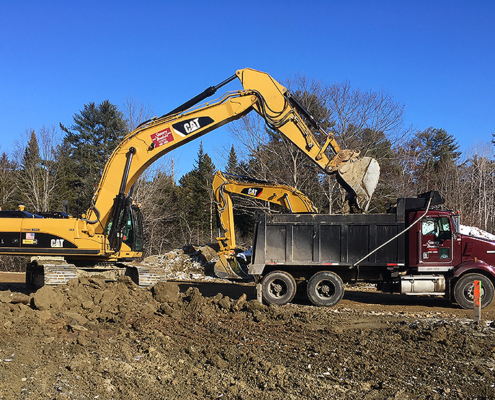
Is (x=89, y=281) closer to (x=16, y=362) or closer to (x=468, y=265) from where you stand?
(x=16, y=362)

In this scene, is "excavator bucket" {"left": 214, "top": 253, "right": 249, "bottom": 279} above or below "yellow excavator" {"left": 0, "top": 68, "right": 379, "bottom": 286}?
below

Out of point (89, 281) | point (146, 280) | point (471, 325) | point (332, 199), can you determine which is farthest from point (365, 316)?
point (332, 199)

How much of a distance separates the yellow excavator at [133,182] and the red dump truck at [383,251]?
3.05 feet

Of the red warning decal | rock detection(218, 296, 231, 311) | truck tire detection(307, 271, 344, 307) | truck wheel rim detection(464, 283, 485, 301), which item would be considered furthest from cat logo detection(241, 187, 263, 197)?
truck wheel rim detection(464, 283, 485, 301)

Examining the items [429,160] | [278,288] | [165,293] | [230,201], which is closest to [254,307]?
[278,288]

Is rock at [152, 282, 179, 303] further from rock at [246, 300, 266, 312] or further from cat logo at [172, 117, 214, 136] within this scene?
cat logo at [172, 117, 214, 136]

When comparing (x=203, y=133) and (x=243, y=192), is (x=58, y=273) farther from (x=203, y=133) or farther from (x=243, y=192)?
(x=243, y=192)

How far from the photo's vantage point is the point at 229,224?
1609cm

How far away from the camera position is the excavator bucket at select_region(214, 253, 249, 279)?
1523 centimetres

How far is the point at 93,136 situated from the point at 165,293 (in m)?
31.5

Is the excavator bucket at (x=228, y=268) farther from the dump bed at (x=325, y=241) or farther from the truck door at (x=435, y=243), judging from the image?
the truck door at (x=435, y=243)

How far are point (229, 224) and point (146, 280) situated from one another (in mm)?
4373

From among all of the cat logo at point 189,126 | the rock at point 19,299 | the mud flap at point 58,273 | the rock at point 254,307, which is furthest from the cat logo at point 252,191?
the rock at point 19,299

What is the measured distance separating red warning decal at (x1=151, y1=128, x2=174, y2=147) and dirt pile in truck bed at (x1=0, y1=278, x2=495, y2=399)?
4056mm
